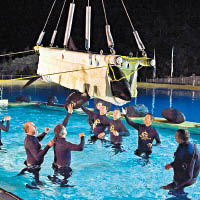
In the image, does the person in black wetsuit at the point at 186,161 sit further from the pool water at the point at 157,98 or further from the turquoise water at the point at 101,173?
the pool water at the point at 157,98

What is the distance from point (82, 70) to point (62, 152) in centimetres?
149

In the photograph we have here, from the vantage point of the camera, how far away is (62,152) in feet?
16.1

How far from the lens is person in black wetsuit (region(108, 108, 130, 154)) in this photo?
6520 mm

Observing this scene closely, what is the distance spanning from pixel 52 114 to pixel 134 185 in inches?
281

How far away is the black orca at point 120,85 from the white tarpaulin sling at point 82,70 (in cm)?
11

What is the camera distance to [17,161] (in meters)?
6.33

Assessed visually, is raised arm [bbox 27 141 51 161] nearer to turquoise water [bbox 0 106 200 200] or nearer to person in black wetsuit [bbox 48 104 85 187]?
person in black wetsuit [bbox 48 104 85 187]

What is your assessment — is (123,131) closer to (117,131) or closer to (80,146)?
(117,131)

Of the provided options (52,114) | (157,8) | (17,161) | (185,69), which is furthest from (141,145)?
(157,8)

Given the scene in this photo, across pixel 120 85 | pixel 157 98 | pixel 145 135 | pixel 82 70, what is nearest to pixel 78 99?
pixel 82 70

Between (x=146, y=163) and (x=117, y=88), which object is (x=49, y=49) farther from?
(x=146, y=163)

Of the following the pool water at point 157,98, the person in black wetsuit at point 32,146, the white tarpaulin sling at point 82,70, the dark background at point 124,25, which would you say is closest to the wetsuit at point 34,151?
the person in black wetsuit at point 32,146

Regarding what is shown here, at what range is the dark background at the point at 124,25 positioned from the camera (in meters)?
27.7

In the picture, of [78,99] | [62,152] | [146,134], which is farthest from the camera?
[78,99]
